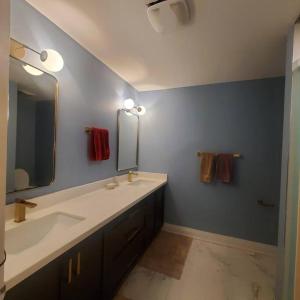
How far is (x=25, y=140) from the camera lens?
3.89 ft

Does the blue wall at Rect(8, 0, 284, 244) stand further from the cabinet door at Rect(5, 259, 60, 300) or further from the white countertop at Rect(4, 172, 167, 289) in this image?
the cabinet door at Rect(5, 259, 60, 300)

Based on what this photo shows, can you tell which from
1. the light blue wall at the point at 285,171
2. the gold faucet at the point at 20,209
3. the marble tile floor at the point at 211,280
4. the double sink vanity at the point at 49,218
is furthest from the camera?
the marble tile floor at the point at 211,280

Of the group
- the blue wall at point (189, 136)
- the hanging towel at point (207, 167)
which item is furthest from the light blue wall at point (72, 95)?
the hanging towel at point (207, 167)

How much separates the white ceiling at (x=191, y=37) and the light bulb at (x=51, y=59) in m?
0.32

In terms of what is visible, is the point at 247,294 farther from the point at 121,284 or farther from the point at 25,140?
the point at 25,140

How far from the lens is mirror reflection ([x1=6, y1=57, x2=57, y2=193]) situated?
1102 millimetres

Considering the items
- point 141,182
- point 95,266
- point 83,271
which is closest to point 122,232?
point 95,266

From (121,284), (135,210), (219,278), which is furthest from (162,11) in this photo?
(219,278)

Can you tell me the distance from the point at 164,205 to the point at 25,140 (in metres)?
2.01

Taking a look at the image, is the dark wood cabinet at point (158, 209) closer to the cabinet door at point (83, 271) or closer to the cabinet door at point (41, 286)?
the cabinet door at point (83, 271)

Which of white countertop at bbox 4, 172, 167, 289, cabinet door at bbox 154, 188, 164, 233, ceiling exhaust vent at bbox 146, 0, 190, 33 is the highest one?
ceiling exhaust vent at bbox 146, 0, 190, 33

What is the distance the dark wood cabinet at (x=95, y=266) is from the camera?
0.78m

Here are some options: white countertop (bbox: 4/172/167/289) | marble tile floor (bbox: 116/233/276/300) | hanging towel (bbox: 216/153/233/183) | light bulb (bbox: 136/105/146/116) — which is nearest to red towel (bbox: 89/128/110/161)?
white countertop (bbox: 4/172/167/289)

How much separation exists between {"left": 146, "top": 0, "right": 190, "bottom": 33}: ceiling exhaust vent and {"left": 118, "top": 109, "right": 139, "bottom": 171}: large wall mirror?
3.82 ft
